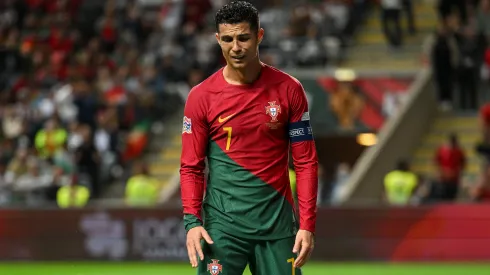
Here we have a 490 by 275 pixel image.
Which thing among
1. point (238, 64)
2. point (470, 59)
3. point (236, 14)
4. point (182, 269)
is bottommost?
point (182, 269)

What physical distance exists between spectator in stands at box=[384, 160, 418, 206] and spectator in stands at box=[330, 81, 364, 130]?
3693 mm

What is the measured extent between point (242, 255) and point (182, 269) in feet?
39.3

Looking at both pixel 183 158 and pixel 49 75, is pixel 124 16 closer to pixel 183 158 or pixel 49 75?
pixel 49 75

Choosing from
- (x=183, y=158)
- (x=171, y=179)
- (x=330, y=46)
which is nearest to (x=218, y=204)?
(x=183, y=158)

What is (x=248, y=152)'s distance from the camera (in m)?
6.79

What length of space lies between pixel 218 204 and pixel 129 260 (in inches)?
525

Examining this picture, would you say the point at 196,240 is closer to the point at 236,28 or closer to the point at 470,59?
the point at 236,28

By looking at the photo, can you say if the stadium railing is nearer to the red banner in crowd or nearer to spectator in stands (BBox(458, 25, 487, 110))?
spectator in stands (BBox(458, 25, 487, 110))

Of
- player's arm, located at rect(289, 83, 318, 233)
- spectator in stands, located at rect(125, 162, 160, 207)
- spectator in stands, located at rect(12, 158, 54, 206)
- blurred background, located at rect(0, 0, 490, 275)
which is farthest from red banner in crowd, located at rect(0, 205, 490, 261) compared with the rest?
Result: player's arm, located at rect(289, 83, 318, 233)

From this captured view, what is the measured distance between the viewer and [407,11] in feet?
87.4

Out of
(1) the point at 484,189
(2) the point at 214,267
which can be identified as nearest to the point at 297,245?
(2) the point at 214,267

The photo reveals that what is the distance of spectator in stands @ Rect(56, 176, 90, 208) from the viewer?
72.5 ft

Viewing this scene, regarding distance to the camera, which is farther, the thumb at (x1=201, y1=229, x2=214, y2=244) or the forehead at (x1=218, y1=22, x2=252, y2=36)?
the thumb at (x1=201, y1=229, x2=214, y2=244)

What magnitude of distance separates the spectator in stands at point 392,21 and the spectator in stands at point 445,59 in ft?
4.10
